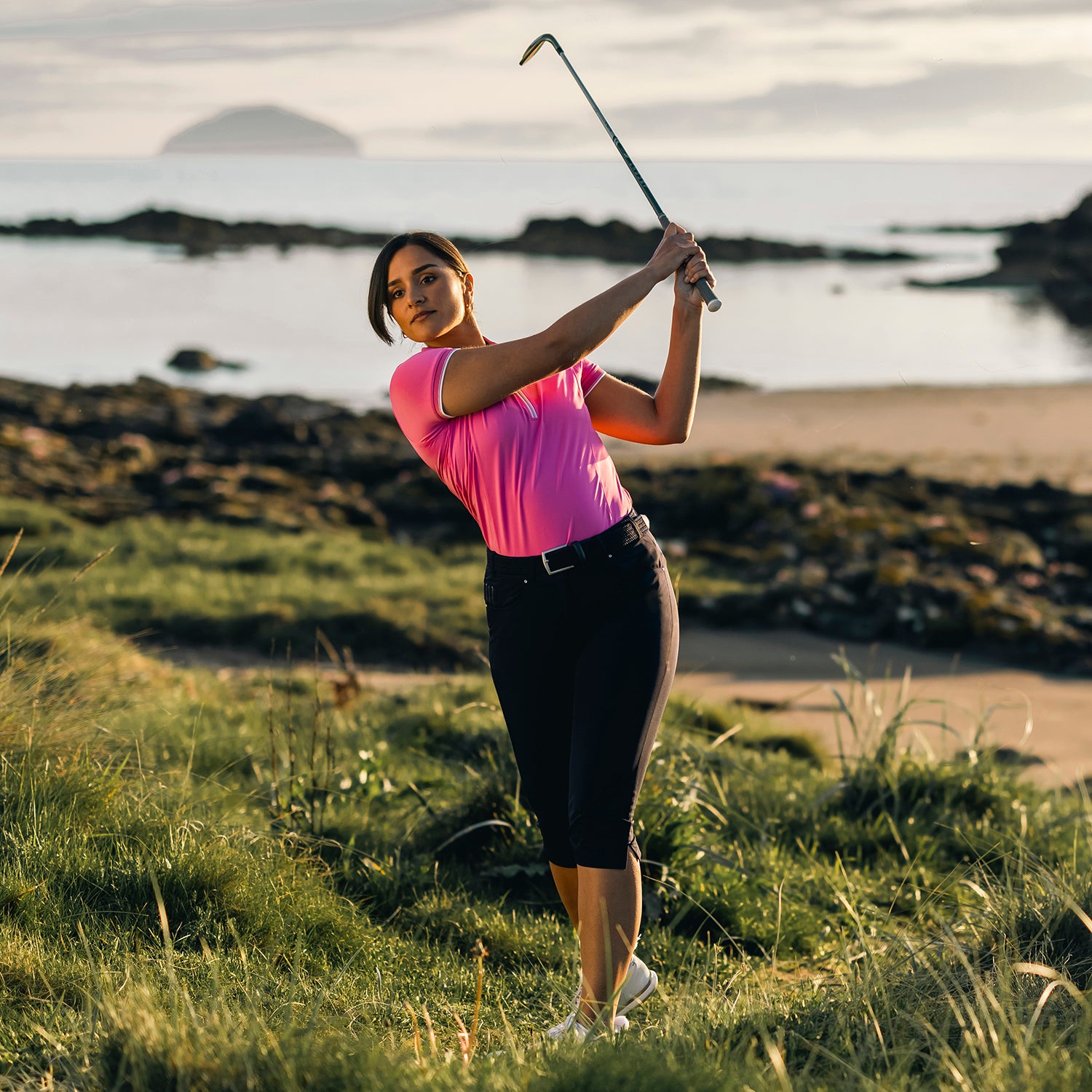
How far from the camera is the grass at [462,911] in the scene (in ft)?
7.44

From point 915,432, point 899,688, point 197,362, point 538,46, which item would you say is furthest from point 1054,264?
point 538,46

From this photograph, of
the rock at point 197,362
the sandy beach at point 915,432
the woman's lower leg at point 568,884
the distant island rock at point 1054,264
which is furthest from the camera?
the distant island rock at point 1054,264

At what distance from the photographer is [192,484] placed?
14.9 meters

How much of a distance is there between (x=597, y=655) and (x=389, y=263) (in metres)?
1.05

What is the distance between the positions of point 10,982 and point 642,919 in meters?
1.86

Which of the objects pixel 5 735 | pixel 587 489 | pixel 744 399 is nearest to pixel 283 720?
pixel 5 735

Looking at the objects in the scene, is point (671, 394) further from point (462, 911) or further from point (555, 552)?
point (462, 911)

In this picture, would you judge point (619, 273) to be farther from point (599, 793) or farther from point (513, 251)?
point (599, 793)

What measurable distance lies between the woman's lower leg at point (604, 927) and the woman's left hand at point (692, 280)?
127cm

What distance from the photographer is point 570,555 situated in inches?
106

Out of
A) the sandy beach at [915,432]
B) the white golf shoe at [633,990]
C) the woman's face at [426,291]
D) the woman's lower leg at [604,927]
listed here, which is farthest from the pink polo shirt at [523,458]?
the sandy beach at [915,432]

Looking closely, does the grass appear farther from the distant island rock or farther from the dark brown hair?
the distant island rock

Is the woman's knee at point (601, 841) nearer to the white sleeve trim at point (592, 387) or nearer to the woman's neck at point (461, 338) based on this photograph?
the white sleeve trim at point (592, 387)

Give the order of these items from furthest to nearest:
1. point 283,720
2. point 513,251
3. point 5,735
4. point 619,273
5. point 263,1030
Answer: point 513,251 → point 619,273 → point 283,720 → point 5,735 → point 263,1030
